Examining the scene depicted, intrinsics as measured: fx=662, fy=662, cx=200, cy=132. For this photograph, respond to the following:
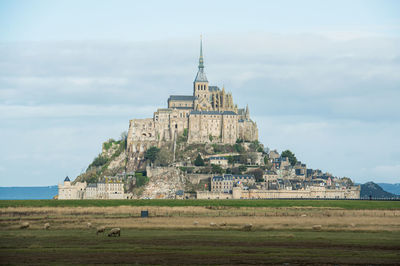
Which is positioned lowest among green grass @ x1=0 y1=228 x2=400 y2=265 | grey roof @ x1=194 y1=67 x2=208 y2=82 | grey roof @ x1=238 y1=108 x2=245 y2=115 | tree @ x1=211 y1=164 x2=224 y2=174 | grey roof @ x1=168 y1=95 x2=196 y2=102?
green grass @ x1=0 y1=228 x2=400 y2=265

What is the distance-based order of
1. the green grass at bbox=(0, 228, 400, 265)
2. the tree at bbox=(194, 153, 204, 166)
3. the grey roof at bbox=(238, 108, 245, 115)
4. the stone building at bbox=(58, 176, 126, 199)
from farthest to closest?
the grey roof at bbox=(238, 108, 245, 115), the tree at bbox=(194, 153, 204, 166), the stone building at bbox=(58, 176, 126, 199), the green grass at bbox=(0, 228, 400, 265)

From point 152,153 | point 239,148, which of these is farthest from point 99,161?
point 239,148

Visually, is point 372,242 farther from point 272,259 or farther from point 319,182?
point 319,182

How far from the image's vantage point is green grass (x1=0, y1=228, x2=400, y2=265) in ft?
133

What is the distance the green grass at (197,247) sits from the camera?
40.7 metres

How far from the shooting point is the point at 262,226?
194ft

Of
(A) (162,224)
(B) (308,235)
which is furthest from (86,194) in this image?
(B) (308,235)

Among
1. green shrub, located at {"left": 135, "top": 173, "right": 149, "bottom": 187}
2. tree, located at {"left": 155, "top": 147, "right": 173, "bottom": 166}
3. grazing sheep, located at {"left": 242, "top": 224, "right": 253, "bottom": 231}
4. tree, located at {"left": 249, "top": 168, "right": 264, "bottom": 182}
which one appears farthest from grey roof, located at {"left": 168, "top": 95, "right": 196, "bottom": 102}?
grazing sheep, located at {"left": 242, "top": 224, "right": 253, "bottom": 231}

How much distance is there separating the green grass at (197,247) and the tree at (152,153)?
92049 mm

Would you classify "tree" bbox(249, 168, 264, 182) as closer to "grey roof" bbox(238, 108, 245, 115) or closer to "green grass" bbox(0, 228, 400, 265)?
"grey roof" bbox(238, 108, 245, 115)

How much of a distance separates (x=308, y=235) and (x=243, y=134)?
10845cm

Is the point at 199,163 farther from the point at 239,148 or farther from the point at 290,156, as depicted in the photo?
the point at 290,156

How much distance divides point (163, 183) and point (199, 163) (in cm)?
1197

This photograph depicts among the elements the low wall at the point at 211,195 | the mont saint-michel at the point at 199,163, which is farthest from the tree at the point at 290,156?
the low wall at the point at 211,195
